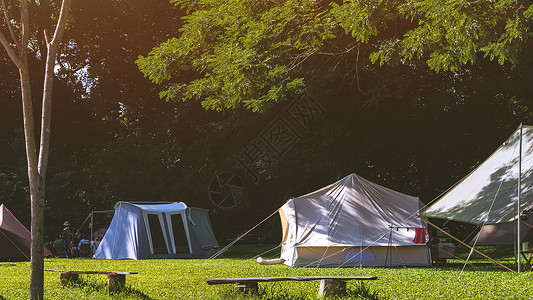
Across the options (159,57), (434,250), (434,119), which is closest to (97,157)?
(159,57)

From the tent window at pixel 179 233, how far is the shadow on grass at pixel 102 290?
10.2 metres

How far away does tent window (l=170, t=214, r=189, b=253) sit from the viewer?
20234mm

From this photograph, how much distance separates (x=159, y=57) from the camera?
53.5 feet

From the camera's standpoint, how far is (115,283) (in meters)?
8.71

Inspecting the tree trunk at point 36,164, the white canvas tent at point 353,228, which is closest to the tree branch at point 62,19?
the tree trunk at point 36,164

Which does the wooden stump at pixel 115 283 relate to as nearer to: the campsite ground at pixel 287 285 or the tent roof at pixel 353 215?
the campsite ground at pixel 287 285

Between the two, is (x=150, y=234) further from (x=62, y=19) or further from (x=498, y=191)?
(x=62, y=19)

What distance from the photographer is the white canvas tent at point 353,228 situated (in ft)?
48.1

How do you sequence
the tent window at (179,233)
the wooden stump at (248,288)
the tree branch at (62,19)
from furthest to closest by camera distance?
the tent window at (179,233) < the wooden stump at (248,288) < the tree branch at (62,19)

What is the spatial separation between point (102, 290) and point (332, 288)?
3199mm

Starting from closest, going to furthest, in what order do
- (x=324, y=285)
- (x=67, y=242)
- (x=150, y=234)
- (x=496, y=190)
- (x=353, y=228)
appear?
1. (x=324, y=285)
2. (x=496, y=190)
3. (x=353, y=228)
4. (x=150, y=234)
5. (x=67, y=242)

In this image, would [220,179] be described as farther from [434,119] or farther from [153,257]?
[434,119]

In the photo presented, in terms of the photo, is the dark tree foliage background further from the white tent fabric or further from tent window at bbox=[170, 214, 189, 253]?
the white tent fabric

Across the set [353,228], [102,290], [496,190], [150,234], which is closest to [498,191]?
[496,190]
